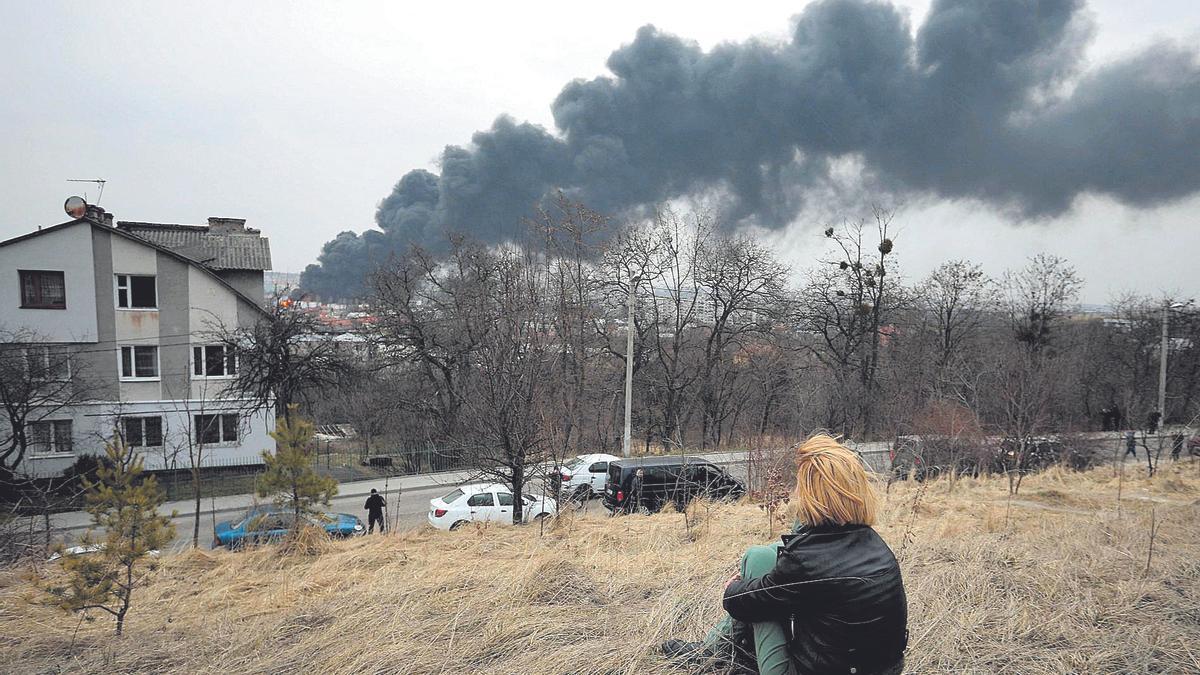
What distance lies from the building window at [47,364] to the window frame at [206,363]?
3625mm

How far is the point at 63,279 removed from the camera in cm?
2320

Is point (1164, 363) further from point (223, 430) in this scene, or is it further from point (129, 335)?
point (129, 335)

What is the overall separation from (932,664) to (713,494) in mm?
10287

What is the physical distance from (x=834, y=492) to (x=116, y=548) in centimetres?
541

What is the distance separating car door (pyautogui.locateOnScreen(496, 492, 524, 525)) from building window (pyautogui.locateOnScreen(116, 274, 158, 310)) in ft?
55.8

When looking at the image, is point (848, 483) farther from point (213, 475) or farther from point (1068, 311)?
point (1068, 311)

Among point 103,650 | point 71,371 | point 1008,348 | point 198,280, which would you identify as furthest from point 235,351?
point 1008,348

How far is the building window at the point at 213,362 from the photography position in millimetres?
24906

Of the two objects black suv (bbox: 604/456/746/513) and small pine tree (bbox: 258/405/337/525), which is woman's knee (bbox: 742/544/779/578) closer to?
small pine tree (bbox: 258/405/337/525)

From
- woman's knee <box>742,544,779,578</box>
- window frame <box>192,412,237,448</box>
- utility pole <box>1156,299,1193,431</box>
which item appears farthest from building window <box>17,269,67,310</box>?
utility pole <box>1156,299,1193,431</box>

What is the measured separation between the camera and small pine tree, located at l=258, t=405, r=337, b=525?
10023 mm

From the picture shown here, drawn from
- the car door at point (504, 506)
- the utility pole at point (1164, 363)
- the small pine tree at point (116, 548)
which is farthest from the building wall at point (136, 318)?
the utility pole at point (1164, 363)

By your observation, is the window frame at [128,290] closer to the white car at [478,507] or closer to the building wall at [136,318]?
the building wall at [136,318]

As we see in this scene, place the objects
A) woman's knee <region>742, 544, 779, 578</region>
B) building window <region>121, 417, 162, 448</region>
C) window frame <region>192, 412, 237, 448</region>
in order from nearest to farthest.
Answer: woman's knee <region>742, 544, 779, 578</region>
building window <region>121, 417, 162, 448</region>
window frame <region>192, 412, 237, 448</region>
